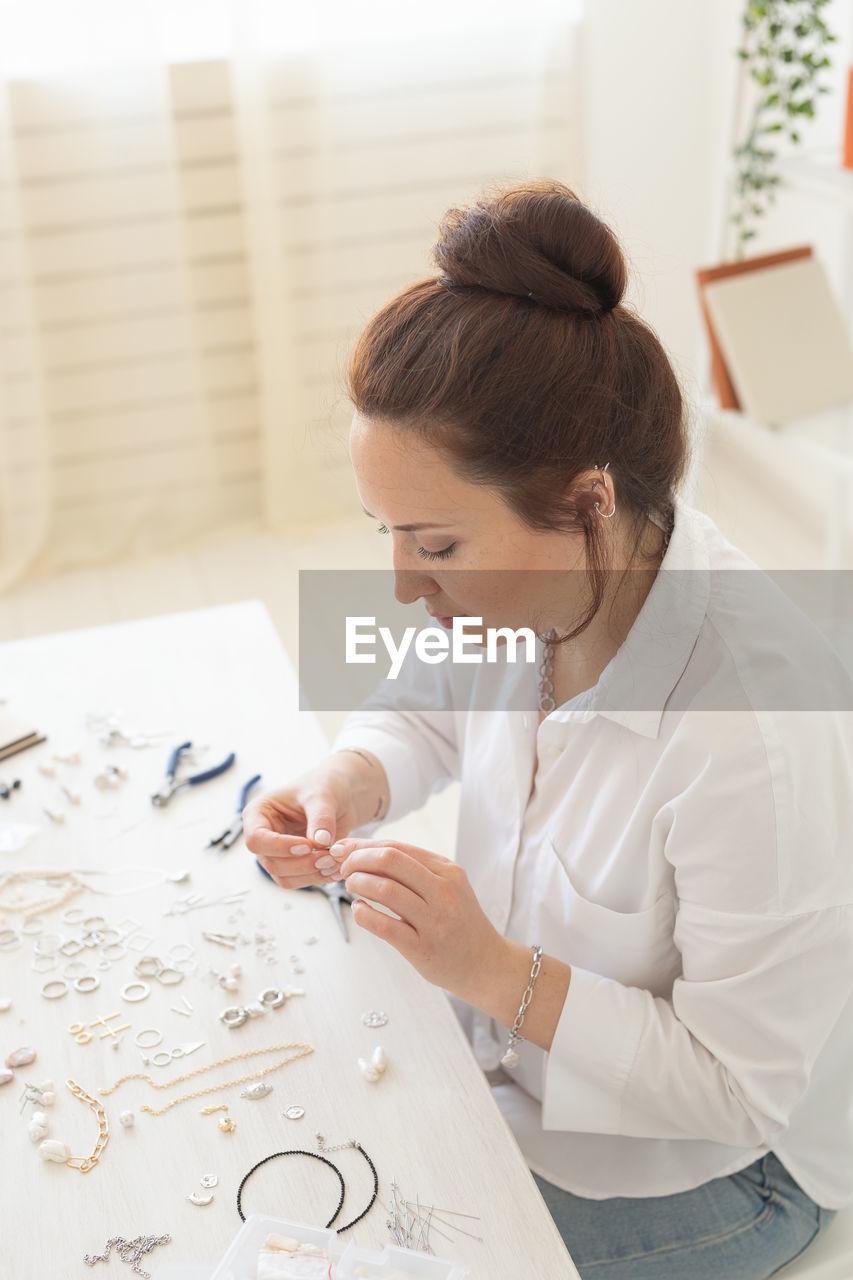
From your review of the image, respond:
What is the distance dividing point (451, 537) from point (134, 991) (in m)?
0.49

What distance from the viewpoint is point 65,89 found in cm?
312

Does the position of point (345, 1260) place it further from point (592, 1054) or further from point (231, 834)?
point (231, 834)

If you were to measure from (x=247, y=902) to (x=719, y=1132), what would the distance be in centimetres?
48

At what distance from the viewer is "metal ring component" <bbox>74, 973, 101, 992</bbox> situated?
1.11 m

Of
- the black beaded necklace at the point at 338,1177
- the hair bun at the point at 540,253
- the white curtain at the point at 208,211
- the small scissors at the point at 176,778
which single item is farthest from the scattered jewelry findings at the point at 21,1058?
the white curtain at the point at 208,211

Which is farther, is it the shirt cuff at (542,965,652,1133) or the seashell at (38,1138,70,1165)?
the shirt cuff at (542,965,652,1133)

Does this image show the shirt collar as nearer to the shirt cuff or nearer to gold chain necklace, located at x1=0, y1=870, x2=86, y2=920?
the shirt cuff

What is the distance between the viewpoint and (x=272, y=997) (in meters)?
1.09

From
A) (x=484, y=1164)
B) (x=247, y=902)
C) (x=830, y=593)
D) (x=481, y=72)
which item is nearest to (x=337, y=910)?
(x=247, y=902)

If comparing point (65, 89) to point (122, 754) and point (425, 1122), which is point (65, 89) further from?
point (425, 1122)

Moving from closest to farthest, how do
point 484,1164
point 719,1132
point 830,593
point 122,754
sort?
point 484,1164 → point 719,1132 → point 122,754 → point 830,593

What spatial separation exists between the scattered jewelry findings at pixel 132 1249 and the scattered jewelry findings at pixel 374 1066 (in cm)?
20

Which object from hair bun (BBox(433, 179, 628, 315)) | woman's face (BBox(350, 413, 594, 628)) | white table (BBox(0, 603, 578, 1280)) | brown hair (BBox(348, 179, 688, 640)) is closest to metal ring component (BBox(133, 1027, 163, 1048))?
white table (BBox(0, 603, 578, 1280))

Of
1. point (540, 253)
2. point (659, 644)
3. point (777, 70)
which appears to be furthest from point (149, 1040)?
point (777, 70)
